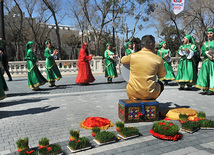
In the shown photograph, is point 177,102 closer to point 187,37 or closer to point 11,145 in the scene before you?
point 187,37

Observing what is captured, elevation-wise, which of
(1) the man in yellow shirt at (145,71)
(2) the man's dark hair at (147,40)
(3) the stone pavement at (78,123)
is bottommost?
(3) the stone pavement at (78,123)

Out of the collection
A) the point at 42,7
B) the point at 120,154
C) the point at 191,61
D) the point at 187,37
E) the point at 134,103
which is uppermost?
the point at 42,7

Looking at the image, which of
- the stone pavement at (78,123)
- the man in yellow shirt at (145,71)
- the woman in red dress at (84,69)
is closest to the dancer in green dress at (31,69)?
the stone pavement at (78,123)

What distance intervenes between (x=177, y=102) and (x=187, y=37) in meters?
3.13

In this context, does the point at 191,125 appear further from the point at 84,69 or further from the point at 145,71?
the point at 84,69

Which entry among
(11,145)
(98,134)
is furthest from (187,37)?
(11,145)

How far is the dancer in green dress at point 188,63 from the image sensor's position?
8391mm

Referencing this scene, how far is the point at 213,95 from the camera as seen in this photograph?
777 cm

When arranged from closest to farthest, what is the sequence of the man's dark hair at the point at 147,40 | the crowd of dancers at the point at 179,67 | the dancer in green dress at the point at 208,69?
the man's dark hair at the point at 147,40 → the dancer in green dress at the point at 208,69 → the crowd of dancers at the point at 179,67

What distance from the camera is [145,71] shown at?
4555 mm

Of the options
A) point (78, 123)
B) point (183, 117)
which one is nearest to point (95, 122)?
point (78, 123)

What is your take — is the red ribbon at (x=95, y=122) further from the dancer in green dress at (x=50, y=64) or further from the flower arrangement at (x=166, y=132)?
the dancer in green dress at (x=50, y=64)

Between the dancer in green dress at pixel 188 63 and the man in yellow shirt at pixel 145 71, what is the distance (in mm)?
4263

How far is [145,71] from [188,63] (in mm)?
4873
